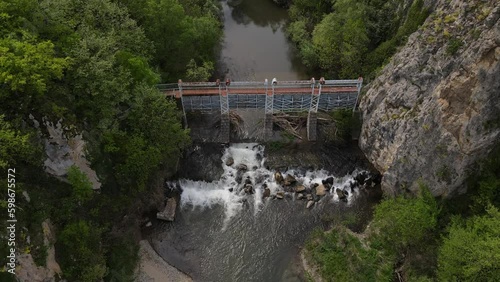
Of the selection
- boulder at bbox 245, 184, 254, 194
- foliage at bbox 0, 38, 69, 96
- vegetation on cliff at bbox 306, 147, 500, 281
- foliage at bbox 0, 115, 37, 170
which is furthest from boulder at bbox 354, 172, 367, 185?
foliage at bbox 0, 115, 37, 170

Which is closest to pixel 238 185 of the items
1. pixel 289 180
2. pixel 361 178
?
pixel 289 180

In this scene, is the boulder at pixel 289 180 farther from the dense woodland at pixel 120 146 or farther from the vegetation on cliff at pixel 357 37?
the vegetation on cliff at pixel 357 37

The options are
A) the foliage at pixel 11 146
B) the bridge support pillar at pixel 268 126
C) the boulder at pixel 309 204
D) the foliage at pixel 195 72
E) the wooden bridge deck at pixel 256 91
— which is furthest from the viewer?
the bridge support pillar at pixel 268 126

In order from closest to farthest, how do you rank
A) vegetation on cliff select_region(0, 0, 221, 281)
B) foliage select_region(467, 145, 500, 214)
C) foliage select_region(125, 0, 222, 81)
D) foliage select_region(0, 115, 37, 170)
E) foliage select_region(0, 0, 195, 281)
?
foliage select_region(0, 115, 37, 170), vegetation on cliff select_region(0, 0, 221, 281), foliage select_region(0, 0, 195, 281), foliage select_region(467, 145, 500, 214), foliage select_region(125, 0, 222, 81)

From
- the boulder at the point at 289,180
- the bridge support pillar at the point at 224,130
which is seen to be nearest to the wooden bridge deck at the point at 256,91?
the bridge support pillar at the point at 224,130

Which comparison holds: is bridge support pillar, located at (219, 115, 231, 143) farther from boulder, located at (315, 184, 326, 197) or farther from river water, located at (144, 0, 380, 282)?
boulder, located at (315, 184, 326, 197)

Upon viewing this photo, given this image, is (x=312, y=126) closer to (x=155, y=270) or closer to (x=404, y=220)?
(x=404, y=220)
